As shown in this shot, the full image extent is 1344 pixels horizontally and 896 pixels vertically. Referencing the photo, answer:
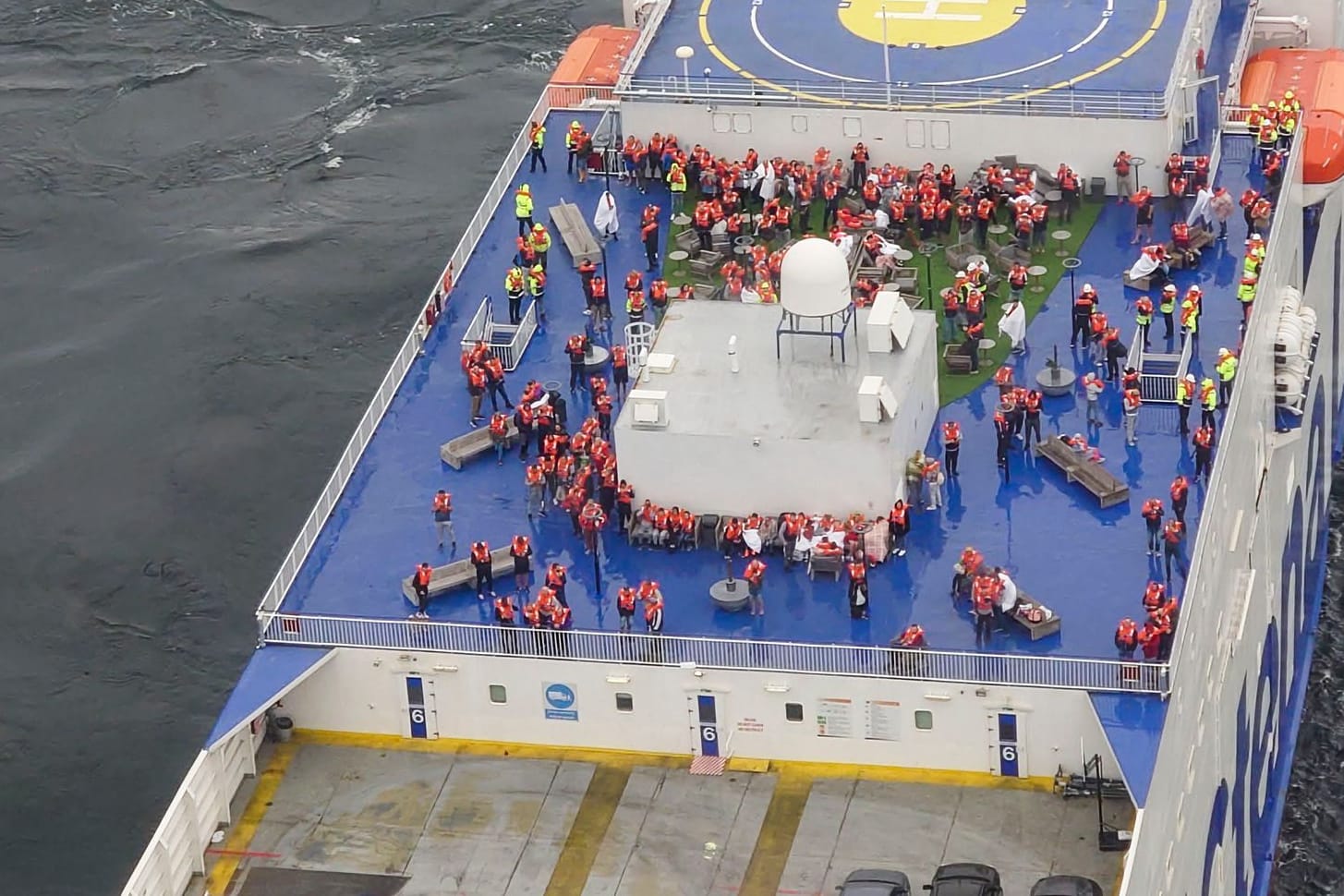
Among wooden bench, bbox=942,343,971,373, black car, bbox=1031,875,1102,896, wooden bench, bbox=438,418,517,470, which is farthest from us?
wooden bench, bbox=942,343,971,373

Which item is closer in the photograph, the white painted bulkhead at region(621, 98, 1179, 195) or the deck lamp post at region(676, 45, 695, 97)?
the white painted bulkhead at region(621, 98, 1179, 195)

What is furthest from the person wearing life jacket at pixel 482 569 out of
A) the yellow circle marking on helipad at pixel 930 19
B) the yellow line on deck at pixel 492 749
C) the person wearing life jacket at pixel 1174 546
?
the yellow circle marking on helipad at pixel 930 19

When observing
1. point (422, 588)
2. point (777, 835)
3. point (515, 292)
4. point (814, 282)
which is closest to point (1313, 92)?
point (814, 282)

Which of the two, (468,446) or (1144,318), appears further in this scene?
(1144,318)

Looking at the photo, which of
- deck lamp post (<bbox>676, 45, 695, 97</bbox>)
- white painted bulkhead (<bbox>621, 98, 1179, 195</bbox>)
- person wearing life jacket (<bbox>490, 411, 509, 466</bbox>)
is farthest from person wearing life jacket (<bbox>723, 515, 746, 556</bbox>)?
deck lamp post (<bbox>676, 45, 695, 97</bbox>)

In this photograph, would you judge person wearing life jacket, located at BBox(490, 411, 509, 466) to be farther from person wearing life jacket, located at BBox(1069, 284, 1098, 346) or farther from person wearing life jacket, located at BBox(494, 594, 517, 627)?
person wearing life jacket, located at BBox(1069, 284, 1098, 346)

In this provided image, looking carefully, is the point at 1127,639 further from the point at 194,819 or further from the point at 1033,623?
the point at 194,819

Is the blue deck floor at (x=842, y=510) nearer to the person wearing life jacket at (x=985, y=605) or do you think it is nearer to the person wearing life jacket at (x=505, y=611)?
the person wearing life jacket at (x=985, y=605)
